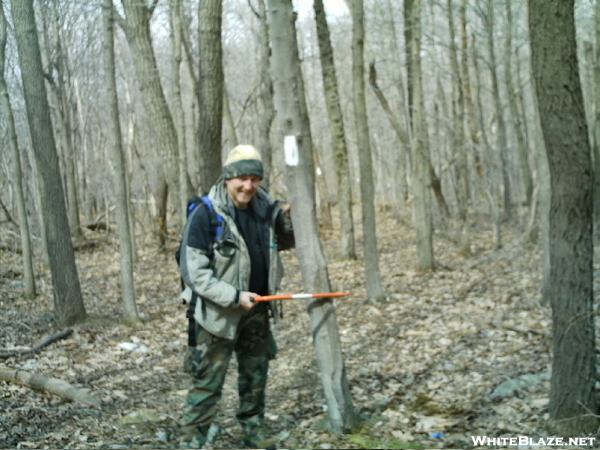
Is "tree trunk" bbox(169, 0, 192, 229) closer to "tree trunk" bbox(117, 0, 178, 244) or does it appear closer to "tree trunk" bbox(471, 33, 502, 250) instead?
"tree trunk" bbox(117, 0, 178, 244)

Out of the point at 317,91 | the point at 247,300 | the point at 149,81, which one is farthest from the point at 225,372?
the point at 317,91

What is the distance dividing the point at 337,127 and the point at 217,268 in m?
9.47

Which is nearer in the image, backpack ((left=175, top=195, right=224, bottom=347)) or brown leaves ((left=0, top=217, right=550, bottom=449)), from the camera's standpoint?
backpack ((left=175, top=195, right=224, bottom=347))

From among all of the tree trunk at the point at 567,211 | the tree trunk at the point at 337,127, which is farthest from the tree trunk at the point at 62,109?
the tree trunk at the point at 567,211

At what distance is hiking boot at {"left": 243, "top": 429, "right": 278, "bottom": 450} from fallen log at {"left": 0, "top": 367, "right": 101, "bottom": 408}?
1806 millimetres

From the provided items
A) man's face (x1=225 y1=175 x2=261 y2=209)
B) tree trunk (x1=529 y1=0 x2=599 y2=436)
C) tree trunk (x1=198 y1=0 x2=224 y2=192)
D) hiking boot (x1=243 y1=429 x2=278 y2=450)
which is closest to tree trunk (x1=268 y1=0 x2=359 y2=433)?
man's face (x1=225 y1=175 x2=261 y2=209)

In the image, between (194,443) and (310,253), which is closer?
(194,443)

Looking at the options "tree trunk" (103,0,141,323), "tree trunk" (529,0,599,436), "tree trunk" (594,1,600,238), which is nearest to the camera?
"tree trunk" (529,0,599,436)

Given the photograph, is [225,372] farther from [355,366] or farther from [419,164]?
[419,164]

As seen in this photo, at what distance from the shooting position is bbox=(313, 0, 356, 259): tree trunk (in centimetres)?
1052

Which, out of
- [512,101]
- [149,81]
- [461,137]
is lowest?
[461,137]

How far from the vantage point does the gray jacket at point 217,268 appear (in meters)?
4.00

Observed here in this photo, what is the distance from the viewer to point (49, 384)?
5.73 meters

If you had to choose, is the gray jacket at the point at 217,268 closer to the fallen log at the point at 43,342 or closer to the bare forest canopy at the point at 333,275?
the bare forest canopy at the point at 333,275
